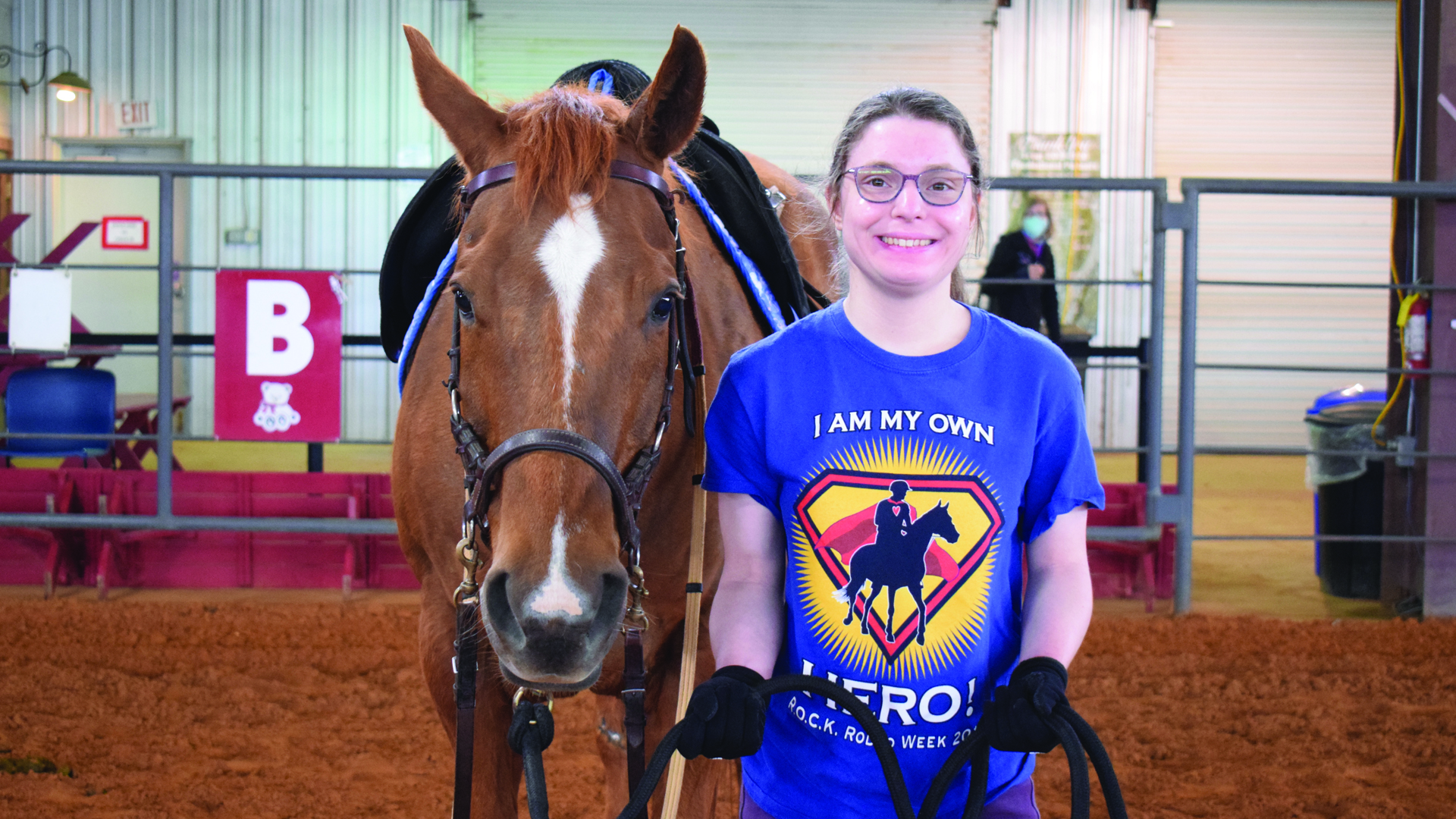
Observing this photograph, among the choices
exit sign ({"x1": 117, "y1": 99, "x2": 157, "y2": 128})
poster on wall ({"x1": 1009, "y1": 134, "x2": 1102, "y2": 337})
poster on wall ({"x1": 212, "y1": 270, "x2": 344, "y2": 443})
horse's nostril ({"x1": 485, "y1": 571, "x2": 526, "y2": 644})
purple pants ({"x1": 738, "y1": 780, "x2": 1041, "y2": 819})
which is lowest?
purple pants ({"x1": 738, "y1": 780, "x2": 1041, "y2": 819})

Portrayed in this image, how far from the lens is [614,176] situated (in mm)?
1462

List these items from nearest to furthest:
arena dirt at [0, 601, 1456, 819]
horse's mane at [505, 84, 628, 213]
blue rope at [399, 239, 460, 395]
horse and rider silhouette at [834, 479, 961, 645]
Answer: horse and rider silhouette at [834, 479, 961, 645] < horse's mane at [505, 84, 628, 213] < blue rope at [399, 239, 460, 395] < arena dirt at [0, 601, 1456, 819]

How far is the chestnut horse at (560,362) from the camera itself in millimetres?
1210

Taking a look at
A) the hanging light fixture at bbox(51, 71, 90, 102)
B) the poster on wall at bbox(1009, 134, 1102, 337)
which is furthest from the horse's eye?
the hanging light fixture at bbox(51, 71, 90, 102)

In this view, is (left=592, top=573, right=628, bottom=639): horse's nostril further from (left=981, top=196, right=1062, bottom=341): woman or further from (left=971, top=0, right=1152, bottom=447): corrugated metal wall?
(left=971, top=0, right=1152, bottom=447): corrugated metal wall

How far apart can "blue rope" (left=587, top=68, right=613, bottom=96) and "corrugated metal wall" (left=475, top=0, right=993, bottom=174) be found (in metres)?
8.95

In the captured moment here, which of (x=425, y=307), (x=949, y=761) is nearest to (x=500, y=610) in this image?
(x=949, y=761)

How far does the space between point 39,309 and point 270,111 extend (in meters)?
6.99

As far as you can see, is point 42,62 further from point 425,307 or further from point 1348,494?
point 1348,494

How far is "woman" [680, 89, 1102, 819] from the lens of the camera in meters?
1.13

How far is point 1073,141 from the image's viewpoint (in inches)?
426

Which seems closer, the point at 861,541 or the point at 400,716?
the point at 861,541

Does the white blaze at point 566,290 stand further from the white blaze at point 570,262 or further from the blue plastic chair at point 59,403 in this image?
the blue plastic chair at point 59,403

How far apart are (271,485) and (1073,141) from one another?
8905 mm
